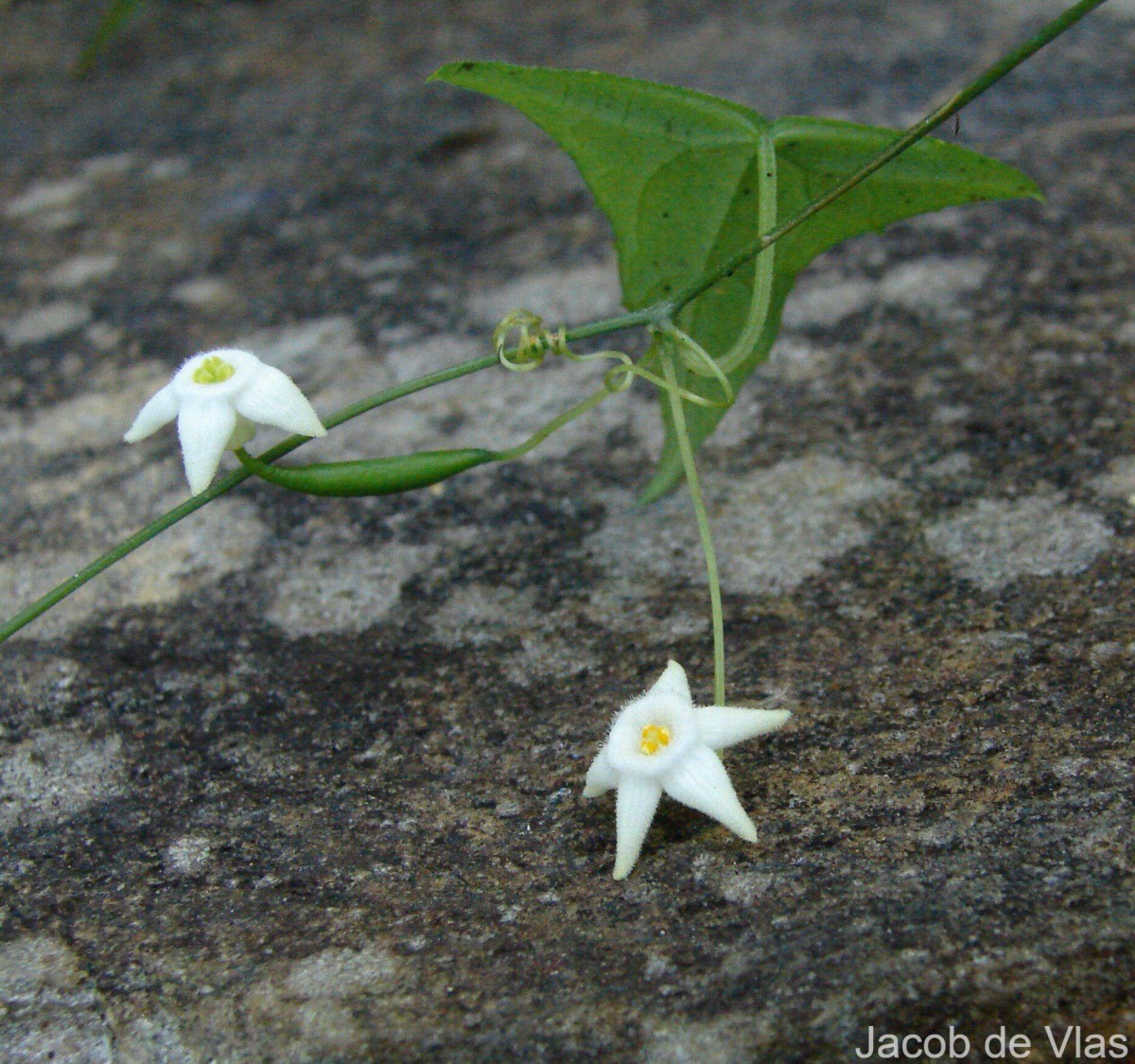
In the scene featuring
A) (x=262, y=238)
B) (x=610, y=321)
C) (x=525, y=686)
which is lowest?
(x=525, y=686)

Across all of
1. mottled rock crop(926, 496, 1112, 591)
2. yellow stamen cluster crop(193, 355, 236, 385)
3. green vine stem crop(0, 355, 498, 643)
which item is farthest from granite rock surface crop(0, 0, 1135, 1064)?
yellow stamen cluster crop(193, 355, 236, 385)

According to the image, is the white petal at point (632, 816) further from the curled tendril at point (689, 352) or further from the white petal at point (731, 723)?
the curled tendril at point (689, 352)

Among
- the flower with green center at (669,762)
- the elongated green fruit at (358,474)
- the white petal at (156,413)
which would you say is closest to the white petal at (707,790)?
the flower with green center at (669,762)

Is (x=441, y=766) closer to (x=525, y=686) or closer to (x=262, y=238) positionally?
(x=525, y=686)

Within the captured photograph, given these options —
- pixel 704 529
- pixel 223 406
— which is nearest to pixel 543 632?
pixel 704 529

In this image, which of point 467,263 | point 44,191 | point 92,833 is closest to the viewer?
point 92,833

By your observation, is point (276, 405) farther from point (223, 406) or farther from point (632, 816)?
point (632, 816)

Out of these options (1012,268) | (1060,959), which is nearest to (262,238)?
(1012,268)
